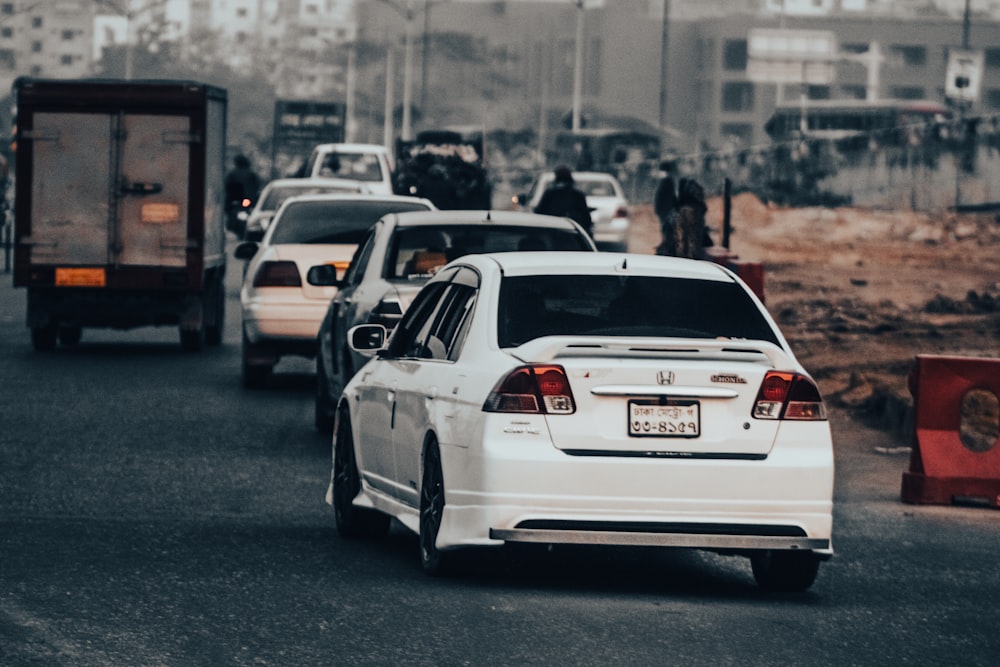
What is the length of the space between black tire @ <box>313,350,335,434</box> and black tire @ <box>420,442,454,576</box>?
633cm

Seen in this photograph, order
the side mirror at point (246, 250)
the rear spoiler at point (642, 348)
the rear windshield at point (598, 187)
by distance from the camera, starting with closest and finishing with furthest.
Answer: the rear spoiler at point (642, 348) < the side mirror at point (246, 250) < the rear windshield at point (598, 187)

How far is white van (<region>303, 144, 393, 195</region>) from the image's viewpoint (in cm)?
4616

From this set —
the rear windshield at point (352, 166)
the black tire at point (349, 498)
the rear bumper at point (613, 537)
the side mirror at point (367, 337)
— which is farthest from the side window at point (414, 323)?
the rear windshield at point (352, 166)

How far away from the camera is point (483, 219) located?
47.6 feet

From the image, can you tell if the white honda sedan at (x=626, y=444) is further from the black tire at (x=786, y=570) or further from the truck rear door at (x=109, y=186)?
the truck rear door at (x=109, y=186)

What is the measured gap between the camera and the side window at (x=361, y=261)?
595 inches

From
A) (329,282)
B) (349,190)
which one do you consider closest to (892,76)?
(349,190)

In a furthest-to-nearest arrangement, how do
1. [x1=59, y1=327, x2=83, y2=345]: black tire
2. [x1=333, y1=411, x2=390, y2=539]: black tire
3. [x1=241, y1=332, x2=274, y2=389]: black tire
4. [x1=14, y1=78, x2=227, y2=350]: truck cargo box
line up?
1. [x1=59, y1=327, x2=83, y2=345]: black tire
2. [x1=14, y1=78, x2=227, y2=350]: truck cargo box
3. [x1=241, y1=332, x2=274, y2=389]: black tire
4. [x1=333, y1=411, x2=390, y2=539]: black tire

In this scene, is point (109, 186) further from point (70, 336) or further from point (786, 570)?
point (786, 570)

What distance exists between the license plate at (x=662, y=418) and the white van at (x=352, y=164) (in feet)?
122

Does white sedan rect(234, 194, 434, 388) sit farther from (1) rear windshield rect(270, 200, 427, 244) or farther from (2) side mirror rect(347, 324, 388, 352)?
(2) side mirror rect(347, 324, 388, 352)

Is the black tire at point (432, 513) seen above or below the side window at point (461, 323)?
below

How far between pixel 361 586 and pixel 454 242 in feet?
19.3

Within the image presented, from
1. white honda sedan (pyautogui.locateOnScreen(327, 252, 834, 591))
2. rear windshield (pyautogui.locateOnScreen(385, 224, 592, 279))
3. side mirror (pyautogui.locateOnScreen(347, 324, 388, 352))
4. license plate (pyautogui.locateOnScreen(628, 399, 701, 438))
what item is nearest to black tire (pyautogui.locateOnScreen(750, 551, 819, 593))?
white honda sedan (pyautogui.locateOnScreen(327, 252, 834, 591))
